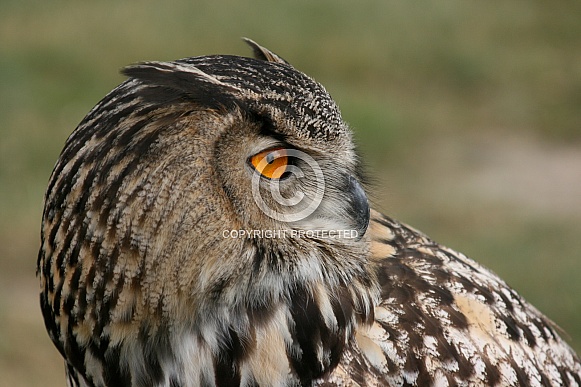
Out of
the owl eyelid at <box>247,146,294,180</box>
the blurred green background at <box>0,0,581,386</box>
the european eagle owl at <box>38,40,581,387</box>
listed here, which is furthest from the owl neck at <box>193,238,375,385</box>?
the blurred green background at <box>0,0,581,386</box>

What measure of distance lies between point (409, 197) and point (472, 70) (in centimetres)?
241

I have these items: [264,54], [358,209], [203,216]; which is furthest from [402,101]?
[203,216]

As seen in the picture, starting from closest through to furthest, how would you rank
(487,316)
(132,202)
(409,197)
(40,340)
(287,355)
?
(132,202) < (287,355) < (487,316) < (40,340) < (409,197)

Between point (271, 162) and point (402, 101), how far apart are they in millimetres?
5626

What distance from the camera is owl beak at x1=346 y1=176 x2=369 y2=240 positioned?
6.55ft

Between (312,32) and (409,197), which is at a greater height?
(312,32)

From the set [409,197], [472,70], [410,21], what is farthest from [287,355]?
[410,21]

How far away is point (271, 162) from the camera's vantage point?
1837 millimetres

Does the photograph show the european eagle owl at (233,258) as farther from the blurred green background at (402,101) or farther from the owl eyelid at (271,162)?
the blurred green background at (402,101)

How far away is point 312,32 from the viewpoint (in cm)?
805

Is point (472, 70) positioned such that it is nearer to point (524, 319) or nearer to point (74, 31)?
point (74, 31)

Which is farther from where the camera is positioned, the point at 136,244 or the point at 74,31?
the point at 74,31

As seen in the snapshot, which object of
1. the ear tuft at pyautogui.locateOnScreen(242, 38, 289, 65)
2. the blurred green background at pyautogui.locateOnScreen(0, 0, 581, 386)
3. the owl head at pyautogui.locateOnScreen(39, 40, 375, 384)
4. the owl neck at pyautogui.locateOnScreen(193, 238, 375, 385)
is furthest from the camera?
the blurred green background at pyautogui.locateOnScreen(0, 0, 581, 386)

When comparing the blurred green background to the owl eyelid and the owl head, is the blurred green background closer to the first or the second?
the owl head
